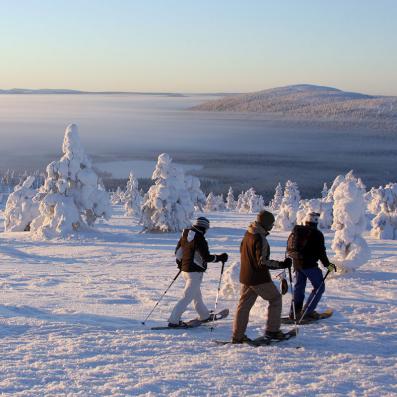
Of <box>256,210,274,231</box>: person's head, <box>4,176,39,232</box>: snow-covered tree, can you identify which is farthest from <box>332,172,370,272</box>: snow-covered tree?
<box>4,176,39,232</box>: snow-covered tree

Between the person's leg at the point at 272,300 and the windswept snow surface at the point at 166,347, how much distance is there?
0.38 m

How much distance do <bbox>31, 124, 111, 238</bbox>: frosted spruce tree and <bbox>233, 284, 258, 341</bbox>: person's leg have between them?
2174 centimetres

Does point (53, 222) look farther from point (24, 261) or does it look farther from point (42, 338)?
point (42, 338)

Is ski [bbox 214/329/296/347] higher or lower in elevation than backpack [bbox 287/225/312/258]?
lower

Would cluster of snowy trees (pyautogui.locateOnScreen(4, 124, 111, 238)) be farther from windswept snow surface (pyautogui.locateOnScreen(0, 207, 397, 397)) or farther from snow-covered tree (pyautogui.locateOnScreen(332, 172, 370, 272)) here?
snow-covered tree (pyautogui.locateOnScreen(332, 172, 370, 272))

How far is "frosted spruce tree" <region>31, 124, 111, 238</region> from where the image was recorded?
98.0 feet

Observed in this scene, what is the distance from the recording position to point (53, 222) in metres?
29.0

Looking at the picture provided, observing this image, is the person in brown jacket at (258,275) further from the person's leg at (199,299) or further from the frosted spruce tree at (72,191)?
the frosted spruce tree at (72,191)

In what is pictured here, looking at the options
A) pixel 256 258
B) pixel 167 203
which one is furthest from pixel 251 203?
pixel 256 258

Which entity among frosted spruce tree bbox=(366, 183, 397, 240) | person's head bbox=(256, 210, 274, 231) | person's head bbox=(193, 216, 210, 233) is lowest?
frosted spruce tree bbox=(366, 183, 397, 240)

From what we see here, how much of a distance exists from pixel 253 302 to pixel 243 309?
0.60ft

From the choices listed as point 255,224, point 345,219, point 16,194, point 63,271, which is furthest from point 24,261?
point 16,194

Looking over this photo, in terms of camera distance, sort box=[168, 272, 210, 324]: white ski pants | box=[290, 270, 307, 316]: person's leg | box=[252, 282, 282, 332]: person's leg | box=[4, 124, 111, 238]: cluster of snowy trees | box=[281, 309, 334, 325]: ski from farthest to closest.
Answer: box=[4, 124, 111, 238]: cluster of snowy trees, box=[290, 270, 307, 316]: person's leg, box=[281, 309, 334, 325]: ski, box=[168, 272, 210, 324]: white ski pants, box=[252, 282, 282, 332]: person's leg

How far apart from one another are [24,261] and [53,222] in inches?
331
